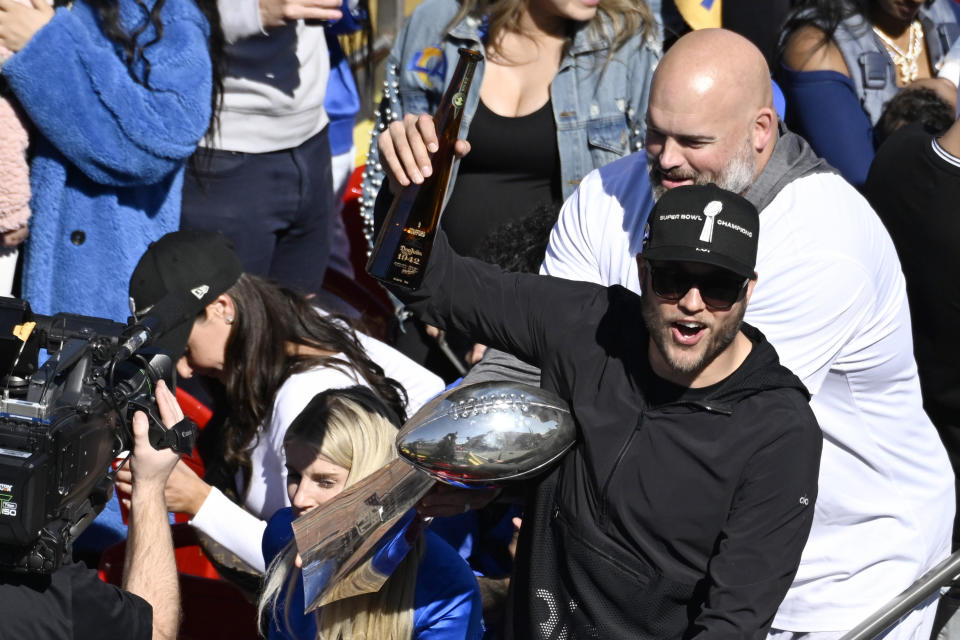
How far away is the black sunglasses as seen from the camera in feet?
7.48

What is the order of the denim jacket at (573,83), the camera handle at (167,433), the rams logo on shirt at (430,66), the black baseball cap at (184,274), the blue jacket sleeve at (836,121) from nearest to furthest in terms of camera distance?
the camera handle at (167,433) < the black baseball cap at (184,274) < the denim jacket at (573,83) < the rams logo on shirt at (430,66) < the blue jacket sleeve at (836,121)

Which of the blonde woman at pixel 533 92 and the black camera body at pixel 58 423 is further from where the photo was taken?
the blonde woman at pixel 533 92

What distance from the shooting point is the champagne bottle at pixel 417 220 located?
2.44 metres

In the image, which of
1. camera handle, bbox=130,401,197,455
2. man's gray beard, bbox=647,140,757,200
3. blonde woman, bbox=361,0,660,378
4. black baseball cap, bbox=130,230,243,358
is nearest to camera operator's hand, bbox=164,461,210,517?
black baseball cap, bbox=130,230,243,358

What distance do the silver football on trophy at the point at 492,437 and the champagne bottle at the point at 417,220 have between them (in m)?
0.27

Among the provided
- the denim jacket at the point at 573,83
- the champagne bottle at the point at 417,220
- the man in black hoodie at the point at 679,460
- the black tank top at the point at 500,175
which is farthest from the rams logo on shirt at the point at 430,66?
the man in black hoodie at the point at 679,460

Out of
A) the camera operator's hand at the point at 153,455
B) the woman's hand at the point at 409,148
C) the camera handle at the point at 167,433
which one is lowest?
the camera operator's hand at the point at 153,455

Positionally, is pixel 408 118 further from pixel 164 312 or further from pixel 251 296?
pixel 251 296

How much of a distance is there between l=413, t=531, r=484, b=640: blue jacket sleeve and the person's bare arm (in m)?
0.58

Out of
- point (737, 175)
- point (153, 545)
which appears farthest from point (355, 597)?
point (737, 175)

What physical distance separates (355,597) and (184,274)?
3.78 ft

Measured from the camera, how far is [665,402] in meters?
2.35

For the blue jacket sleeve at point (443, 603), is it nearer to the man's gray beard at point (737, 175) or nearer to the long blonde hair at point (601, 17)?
the man's gray beard at point (737, 175)

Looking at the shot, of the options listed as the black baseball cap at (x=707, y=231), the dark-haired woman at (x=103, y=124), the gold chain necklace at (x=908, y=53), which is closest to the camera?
the black baseball cap at (x=707, y=231)
